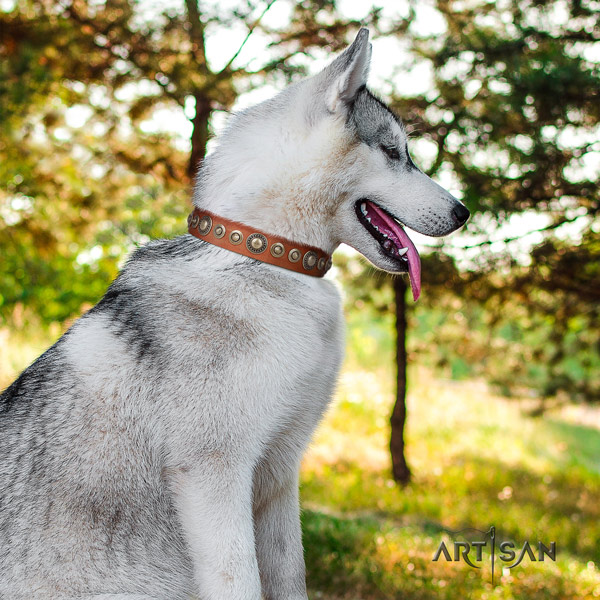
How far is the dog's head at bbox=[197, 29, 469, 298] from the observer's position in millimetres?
2139

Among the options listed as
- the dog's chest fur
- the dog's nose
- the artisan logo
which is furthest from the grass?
the dog's nose

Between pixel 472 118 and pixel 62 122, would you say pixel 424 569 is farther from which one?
pixel 62 122

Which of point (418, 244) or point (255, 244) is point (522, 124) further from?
point (255, 244)

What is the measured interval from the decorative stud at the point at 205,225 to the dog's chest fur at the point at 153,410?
11 centimetres

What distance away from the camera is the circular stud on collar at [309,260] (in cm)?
217

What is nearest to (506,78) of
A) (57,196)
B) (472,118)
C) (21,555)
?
(472,118)

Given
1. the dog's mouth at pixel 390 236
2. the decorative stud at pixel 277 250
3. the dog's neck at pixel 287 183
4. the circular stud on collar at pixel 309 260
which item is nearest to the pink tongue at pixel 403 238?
the dog's mouth at pixel 390 236

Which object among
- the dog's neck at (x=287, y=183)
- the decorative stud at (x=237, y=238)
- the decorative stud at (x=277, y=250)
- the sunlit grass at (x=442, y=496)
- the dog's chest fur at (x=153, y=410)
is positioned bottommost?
the sunlit grass at (x=442, y=496)

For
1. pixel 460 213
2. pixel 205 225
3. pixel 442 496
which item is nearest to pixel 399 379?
pixel 442 496

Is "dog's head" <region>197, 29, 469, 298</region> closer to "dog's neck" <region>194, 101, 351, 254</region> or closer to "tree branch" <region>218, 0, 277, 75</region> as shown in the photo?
"dog's neck" <region>194, 101, 351, 254</region>

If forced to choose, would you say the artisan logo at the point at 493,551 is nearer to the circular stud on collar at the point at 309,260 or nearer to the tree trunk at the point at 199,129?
the circular stud on collar at the point at 309,260

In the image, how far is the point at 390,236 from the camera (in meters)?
2.24

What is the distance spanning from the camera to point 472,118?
5.31 meters

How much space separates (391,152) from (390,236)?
0.30m
